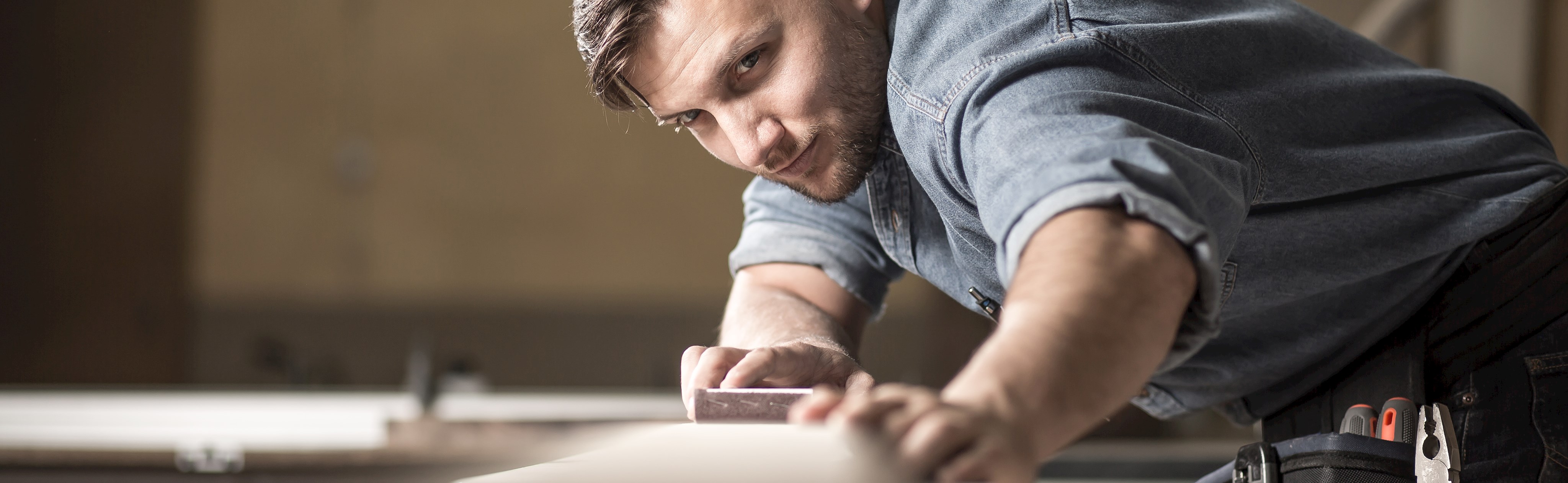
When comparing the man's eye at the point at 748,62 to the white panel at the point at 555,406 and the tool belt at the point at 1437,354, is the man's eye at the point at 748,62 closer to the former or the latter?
the tool belt at the point at 1437,354

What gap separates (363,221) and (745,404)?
8.97ft

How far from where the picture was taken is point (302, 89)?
2930 mm

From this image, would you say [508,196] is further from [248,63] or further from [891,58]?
[891,58]

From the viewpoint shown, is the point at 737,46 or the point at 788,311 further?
the point at 788,311

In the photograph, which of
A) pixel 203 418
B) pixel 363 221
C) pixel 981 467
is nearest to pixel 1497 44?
pixel 981 467

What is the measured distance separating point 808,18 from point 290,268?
2.67 metres

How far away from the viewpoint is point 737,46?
2.37 ft

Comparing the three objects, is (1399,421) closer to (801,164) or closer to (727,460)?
(801,164)

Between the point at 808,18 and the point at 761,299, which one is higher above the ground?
the point at 808,18

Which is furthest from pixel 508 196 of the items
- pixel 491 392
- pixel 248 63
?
pixel 248 63

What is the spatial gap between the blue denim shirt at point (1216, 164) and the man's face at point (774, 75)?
0.05m

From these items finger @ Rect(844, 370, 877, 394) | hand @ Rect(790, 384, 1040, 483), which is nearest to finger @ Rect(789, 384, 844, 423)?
hand @ Rect(790, 384, 1040, 483)

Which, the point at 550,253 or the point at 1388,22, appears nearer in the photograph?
the point at 1388,22

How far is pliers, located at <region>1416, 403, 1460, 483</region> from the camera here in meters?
0.67
